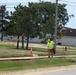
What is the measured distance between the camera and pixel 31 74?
67.2ft

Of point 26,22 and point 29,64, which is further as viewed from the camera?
point 26,22

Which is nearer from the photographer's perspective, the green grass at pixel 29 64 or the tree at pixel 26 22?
the green grass at pixel 29 64

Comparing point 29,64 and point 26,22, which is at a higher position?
point 26,22

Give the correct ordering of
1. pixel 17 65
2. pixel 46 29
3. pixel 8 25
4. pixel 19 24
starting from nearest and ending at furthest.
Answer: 1. pixel 17 65
2. pixel 19 24
3. pixel 8 25
4. pixel 46 29

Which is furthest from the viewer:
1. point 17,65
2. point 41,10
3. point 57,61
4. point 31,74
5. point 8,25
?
point 41,10

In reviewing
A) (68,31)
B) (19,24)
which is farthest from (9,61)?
(68,31)

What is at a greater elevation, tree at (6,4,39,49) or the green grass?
tree at (6,4,39,49)

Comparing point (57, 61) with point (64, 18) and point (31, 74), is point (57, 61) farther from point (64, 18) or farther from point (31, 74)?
point (64, 18)

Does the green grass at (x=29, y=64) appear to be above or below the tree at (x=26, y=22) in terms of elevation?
below

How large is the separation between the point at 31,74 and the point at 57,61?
11664 millimetres

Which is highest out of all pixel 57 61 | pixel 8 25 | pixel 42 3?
pixel 42 3

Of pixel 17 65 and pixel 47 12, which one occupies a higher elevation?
pixel 47 12

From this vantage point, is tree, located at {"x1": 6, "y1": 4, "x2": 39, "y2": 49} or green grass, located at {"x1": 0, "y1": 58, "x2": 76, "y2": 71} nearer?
green grass, located at {"x1": 0, "y1": 58, "x2": 76, "y2": 71}

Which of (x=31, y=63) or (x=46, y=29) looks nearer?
(x=31, y=63)
